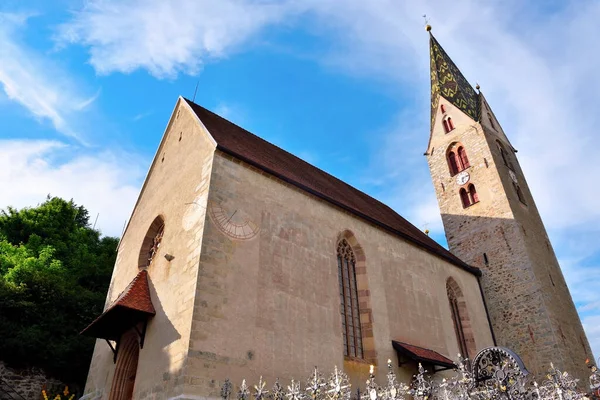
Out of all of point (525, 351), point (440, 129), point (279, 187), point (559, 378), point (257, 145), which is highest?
point (440, 129)

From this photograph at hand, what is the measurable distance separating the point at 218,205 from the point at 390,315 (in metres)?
5.60

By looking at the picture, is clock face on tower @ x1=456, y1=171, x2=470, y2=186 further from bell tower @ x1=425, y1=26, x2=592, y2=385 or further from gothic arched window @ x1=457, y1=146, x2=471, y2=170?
gothic arched window @ x1=457, y1=146, x2=471, y2=170

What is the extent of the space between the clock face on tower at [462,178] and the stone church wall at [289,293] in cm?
813

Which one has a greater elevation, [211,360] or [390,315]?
[390,315]

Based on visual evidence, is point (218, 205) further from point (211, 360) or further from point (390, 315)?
point (390, 315)

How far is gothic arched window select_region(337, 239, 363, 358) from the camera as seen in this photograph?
1095 centimetres

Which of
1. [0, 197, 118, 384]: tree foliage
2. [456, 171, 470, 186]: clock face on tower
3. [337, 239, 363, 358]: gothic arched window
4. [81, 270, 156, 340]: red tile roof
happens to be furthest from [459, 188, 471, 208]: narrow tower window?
[0, 197, 118, 384]: tree foliage

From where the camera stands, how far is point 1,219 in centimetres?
2438

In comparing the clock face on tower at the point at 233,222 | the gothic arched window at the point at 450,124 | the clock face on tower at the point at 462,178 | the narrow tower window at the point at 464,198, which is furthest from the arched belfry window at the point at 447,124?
the clock face on tower at the point at 233,222

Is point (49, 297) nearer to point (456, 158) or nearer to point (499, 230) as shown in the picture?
point (499, 230)

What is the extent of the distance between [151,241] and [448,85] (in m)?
19.3

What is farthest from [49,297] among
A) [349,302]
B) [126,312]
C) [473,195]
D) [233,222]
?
[473,195]

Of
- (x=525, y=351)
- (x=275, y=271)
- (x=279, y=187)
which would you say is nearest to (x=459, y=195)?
(x=525, y=351)

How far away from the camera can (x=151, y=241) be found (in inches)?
490
